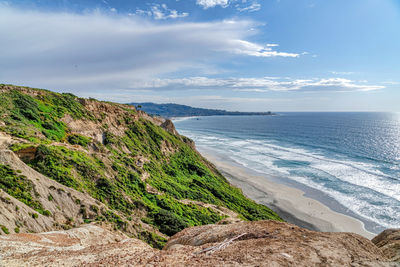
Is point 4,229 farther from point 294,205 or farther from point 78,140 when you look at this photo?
point 294,205

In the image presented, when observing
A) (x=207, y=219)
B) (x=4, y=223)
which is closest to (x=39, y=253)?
(x=4, y=223)

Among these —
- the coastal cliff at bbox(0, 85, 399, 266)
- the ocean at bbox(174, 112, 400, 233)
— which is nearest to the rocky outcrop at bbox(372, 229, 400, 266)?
the coastal cliff at bbox(0, 85, 399, 266)

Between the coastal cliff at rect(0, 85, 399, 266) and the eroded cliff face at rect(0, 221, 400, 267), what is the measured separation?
0.16 ft

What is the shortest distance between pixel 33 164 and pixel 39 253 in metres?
11.5

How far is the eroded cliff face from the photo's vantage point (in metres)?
9.74

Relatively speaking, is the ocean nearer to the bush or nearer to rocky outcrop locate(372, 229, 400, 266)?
rocky outcrop locate(372, 229, 400, 266)

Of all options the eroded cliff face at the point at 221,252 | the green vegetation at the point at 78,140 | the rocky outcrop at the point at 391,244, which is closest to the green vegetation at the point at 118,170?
the green vegetation at the point at 78,140

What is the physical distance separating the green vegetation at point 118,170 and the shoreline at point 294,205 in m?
6.10

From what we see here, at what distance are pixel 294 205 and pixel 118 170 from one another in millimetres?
33540

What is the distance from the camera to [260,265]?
9.38 m

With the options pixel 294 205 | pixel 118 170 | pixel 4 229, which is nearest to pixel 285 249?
pixel 4 229

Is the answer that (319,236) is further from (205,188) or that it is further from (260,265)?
(205,188)

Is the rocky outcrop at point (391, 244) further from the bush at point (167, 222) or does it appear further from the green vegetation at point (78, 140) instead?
the green vegetation at point (78, 140)

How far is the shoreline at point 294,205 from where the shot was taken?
34.8 m
